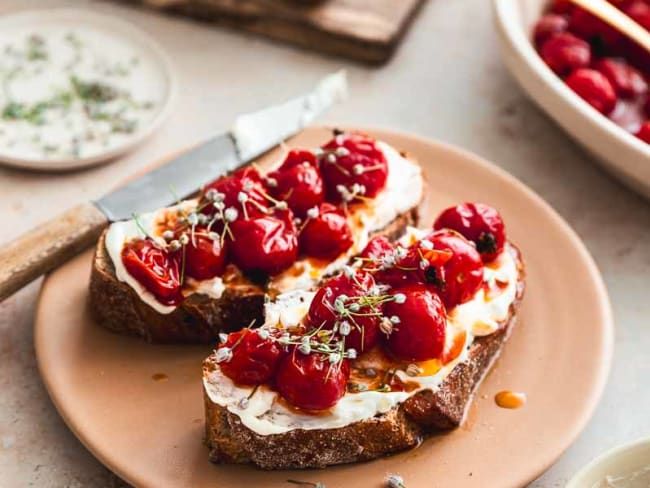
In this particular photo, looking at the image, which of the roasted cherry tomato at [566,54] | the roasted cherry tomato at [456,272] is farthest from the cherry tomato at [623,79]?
the roasted cherry tomato at [456,272]

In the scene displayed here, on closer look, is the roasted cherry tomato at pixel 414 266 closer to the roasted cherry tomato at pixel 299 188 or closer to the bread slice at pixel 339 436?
the bread slice at pixel 339 436

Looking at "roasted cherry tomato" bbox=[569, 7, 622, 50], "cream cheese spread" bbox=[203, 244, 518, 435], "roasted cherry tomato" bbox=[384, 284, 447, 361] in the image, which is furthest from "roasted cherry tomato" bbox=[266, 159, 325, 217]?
"roasted cherry tomato" bbox=[569, 7, 622, 50]

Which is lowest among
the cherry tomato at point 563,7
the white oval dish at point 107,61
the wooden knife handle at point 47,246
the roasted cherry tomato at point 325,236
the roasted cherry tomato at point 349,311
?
the white oval dish at point 107,61

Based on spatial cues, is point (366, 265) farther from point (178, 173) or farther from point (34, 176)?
point (34, 176)

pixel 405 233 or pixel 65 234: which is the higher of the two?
pixel 405 233

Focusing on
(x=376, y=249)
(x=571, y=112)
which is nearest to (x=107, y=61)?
(x=376, y=249)

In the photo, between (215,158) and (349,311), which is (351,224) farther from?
(215,158)

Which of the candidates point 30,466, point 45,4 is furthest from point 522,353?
point 45,4
